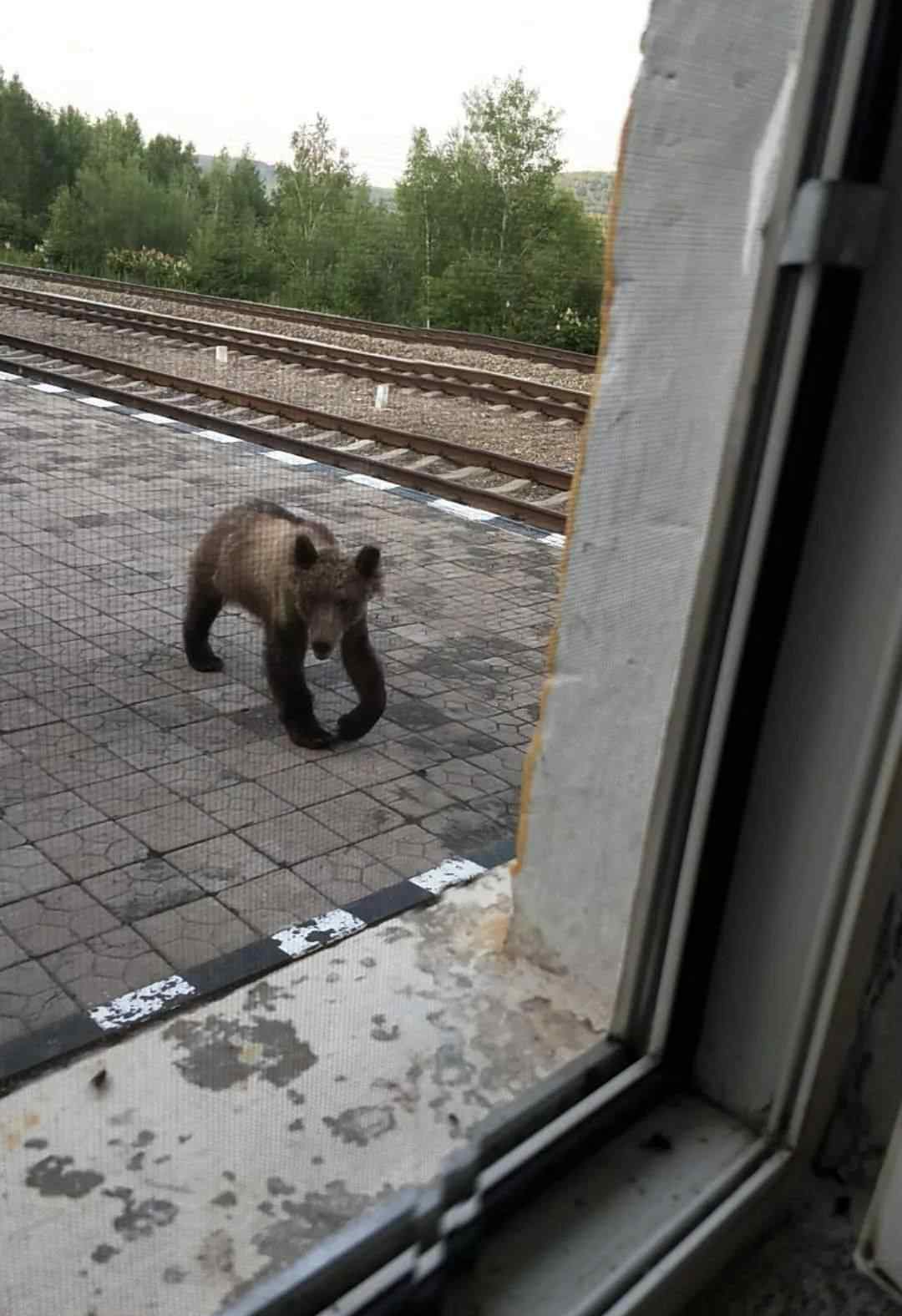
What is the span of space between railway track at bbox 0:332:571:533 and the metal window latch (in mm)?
2080

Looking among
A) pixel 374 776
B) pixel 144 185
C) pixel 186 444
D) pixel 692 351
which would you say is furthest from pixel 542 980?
pixel 186 444

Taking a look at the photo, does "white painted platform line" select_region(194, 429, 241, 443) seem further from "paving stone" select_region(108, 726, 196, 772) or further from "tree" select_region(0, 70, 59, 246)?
"tree" select_region(0, 70, 59, 246)

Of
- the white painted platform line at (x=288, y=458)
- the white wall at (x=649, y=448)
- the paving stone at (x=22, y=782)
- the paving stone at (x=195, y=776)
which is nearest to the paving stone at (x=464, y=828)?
the paving stone at (x=195, y=776)

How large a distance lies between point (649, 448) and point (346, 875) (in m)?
1.39

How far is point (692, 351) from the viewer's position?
3.40 feet

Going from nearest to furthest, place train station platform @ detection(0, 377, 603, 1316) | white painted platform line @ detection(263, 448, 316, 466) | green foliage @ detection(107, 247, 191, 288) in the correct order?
train station platform @ detection(0, 377, 603, 1316) < green foliage @ detection(107, 247, 191, 288) < white painted platform line @ detection(263, 448, 316, 466)

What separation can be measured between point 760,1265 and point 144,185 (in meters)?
1.26

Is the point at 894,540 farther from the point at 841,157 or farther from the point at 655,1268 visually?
the point at 655,1268

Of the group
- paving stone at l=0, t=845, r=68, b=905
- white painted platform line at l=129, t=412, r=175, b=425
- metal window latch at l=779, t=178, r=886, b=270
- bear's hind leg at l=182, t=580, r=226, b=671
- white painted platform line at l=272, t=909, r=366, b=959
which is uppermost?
metal window latch at l=779, t=178, r=886, b=270

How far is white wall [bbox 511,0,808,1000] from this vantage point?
958mm

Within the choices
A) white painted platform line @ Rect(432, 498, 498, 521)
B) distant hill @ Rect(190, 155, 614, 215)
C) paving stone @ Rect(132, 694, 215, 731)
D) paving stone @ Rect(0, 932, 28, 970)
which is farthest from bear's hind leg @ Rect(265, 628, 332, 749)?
white painted platform line @ Rect(432, 498, 498, 521)

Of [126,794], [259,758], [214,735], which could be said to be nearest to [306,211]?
[126,794]

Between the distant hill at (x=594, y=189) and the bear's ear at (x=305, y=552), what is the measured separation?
62.1 inches

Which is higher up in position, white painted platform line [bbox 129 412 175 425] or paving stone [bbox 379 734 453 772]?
white painted platform line [bbox 129 412 175 425]
